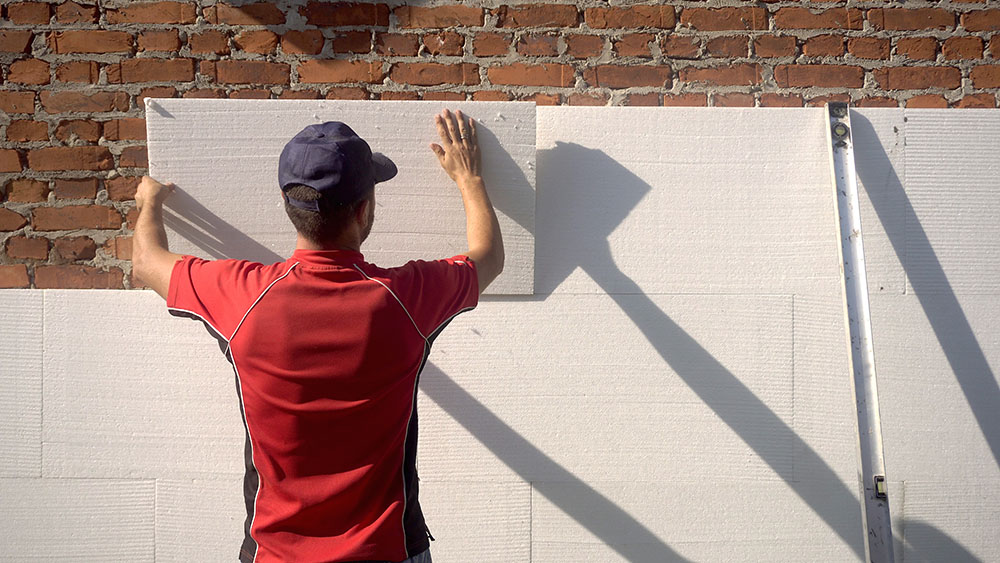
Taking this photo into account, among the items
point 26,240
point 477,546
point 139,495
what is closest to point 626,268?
point 477,546

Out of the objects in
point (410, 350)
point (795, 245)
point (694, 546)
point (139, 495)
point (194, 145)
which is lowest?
point (694, 546)

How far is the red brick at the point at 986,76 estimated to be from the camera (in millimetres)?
2193

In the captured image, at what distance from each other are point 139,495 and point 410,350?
1185 mm

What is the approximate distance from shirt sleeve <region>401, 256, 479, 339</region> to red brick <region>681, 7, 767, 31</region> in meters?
1.12

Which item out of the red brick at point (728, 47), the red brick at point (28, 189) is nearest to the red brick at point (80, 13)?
the red brick at point (28, 189)

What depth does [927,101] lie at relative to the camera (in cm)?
219

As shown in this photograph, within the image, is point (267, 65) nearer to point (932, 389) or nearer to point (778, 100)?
point (778, 100)

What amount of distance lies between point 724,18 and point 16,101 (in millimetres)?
2145

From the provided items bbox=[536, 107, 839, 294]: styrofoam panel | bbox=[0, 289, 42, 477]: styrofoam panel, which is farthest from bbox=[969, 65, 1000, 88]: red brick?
bbox=[0, 289, 42, 477]: styrofoam panel

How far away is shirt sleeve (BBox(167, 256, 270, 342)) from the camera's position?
4.80 ft

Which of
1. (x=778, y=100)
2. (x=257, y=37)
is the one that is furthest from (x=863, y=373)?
(x=257, y=37)

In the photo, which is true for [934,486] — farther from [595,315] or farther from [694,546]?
[595,315]

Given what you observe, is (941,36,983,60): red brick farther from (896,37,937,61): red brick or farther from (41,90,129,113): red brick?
(41,90,129,113): red brick

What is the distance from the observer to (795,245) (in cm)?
212
